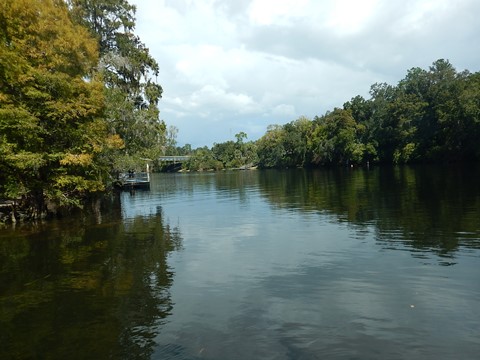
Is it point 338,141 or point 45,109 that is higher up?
point 338,141

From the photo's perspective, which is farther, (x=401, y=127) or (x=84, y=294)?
(x=401, y=127)

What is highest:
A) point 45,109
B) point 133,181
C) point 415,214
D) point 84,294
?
point 45,109

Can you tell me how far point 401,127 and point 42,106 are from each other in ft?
246

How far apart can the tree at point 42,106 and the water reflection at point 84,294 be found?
4.20m

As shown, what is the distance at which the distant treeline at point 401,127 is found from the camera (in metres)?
66.9

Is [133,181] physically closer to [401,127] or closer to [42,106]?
[42,106]

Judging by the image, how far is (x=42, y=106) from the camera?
20422mm

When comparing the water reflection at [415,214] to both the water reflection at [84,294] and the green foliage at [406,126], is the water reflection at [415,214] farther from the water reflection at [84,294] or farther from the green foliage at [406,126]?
the green foliage at [406,126]

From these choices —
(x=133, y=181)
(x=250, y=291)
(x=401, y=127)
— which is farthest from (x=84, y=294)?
(x=401, y=127)

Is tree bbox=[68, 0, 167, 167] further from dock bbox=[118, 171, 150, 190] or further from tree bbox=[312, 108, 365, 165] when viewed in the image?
tree bbox=[312, 108, 365, 165]

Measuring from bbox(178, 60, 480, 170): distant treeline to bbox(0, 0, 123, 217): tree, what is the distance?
202 ft

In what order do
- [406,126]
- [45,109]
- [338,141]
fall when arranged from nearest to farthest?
[45,109], [406,126], [338,141]

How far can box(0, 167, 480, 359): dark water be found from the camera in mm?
6871

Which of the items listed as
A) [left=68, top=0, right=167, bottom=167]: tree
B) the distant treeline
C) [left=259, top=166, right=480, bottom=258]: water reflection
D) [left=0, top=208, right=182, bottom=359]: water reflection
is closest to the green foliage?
the distant treeline
